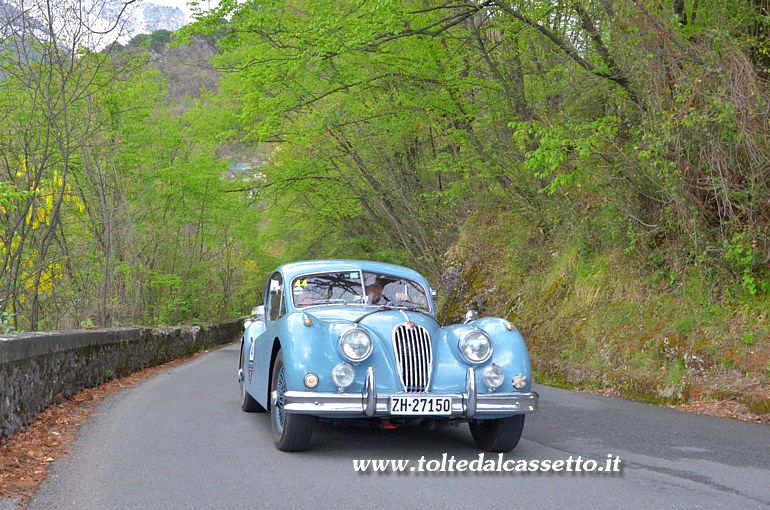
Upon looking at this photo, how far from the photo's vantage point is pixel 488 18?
15.2m

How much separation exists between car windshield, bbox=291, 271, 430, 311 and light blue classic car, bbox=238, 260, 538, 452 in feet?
2.38

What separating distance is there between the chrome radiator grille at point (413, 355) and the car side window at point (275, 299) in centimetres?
192

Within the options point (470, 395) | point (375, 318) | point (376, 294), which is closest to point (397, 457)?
point (470, 395)

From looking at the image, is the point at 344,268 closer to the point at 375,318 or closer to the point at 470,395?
the point at 375,318

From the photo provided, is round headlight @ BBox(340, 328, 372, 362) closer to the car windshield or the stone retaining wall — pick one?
the car windshield

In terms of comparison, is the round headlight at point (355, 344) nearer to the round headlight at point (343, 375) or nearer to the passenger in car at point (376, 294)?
the round headlight at point (343, 375)

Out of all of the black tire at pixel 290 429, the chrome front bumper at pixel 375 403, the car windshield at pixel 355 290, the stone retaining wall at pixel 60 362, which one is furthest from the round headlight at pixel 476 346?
the stone retaining wall at pixel 60 362

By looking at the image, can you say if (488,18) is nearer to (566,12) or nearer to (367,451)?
(566,12)

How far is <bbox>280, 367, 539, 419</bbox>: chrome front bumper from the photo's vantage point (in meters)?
5.74

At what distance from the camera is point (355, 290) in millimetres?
7715

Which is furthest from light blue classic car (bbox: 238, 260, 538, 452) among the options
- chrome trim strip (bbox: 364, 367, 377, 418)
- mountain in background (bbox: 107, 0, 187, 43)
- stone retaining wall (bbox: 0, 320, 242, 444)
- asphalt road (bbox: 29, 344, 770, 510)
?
mountain in background (bbox: 107, 0, 187, 43)

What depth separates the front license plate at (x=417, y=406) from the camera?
5.76 meters

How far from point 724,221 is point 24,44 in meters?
11.1

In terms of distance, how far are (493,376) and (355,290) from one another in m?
2.08
